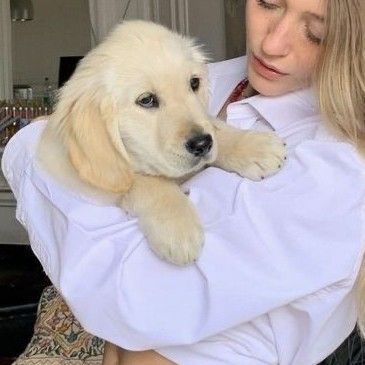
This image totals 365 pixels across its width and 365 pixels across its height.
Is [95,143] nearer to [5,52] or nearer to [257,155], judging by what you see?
[257,155]

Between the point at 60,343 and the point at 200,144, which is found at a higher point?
the point at 200,144

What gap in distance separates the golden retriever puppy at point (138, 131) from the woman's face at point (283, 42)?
0.34ft

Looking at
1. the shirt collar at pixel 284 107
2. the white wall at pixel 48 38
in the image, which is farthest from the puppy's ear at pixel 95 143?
the white wall at pixel 48 38

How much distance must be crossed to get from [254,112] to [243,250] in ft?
1.09

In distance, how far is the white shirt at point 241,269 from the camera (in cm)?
101

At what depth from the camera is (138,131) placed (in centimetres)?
123

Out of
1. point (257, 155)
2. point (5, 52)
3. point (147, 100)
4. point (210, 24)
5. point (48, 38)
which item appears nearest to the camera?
point (257, 155)

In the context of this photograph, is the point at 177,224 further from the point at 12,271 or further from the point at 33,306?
the point at 12,271

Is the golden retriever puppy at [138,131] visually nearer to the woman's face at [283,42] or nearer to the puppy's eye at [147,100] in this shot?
the puppy's eye at [147,100]

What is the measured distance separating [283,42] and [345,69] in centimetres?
12

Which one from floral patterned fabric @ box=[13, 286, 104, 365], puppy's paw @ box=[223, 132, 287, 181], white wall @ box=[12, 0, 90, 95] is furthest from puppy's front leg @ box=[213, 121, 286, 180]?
white wall @ box=[12, 0, 90, 95]

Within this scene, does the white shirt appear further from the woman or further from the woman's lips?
the woman's lips

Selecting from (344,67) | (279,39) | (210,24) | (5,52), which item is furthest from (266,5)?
(5,52)

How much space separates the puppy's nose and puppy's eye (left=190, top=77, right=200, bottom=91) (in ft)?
0.46
